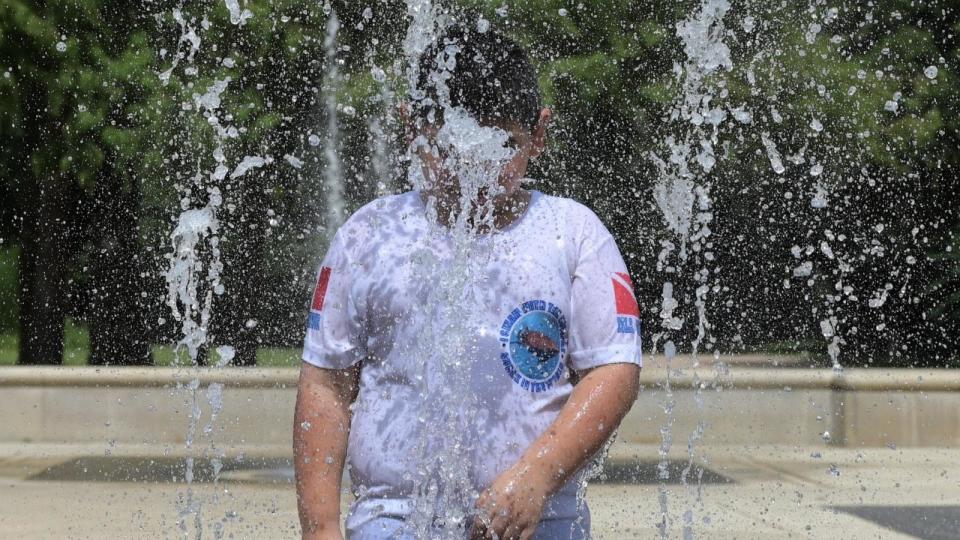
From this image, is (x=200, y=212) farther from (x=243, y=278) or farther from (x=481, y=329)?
(x=481, y=329)

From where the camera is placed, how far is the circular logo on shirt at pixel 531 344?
2158 mm

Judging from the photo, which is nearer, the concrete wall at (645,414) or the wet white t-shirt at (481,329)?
the wet white t-shirt at (481,329)

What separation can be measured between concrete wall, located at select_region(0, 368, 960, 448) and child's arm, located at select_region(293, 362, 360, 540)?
755 cm

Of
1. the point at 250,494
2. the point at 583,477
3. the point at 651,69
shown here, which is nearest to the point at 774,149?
the point at 651,69

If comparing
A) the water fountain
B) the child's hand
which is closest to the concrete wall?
the water fountain

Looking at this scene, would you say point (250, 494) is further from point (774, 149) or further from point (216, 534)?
point (774, 149)

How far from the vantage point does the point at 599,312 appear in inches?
86.3

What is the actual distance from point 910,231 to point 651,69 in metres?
7.18

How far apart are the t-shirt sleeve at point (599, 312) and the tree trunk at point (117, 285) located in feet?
47.8

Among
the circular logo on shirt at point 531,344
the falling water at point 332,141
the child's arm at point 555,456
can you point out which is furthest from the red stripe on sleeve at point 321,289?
the falling water at point 332,141

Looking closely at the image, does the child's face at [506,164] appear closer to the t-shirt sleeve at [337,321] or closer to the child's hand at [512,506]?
the t-shirt sleeve at [337,321]

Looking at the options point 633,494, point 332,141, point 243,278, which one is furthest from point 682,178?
point 633,494

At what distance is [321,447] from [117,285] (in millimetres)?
18215

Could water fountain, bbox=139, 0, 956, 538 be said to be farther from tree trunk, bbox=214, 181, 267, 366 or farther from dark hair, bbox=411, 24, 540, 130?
dark hair, bbox=411, 24, 540, 130
